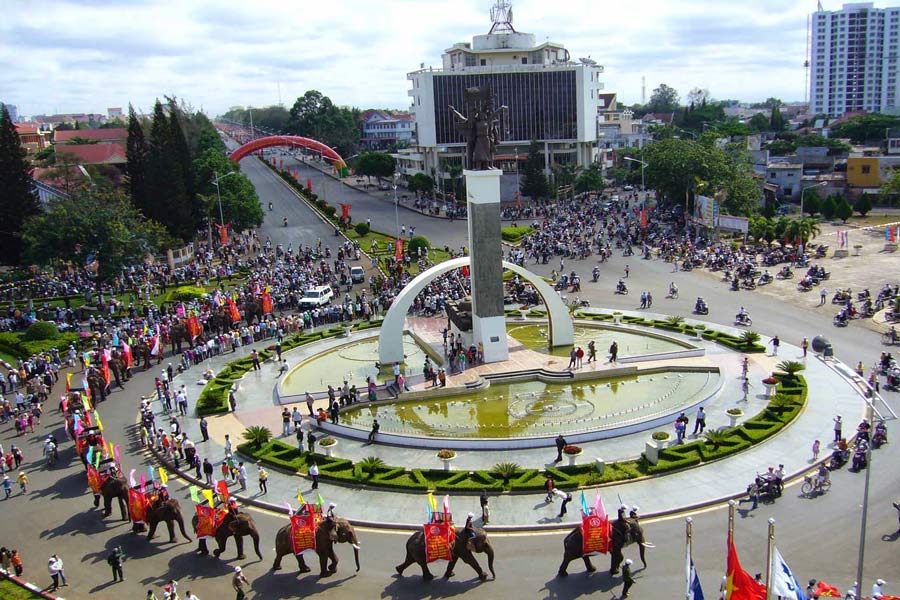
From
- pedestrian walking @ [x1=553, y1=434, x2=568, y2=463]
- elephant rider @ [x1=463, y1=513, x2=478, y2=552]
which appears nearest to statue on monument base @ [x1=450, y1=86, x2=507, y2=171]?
pedestrian walking @ [x1=553, y1=434, x2=568, y2=463]

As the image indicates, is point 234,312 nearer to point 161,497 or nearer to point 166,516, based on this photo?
point 161,497

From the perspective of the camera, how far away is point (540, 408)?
106 feet

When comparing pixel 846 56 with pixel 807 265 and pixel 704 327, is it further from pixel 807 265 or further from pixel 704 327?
pixel 704 327

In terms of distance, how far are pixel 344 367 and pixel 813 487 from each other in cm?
2317

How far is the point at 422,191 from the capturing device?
99125 millimetres

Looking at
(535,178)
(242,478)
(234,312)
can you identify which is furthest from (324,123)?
(242,478)

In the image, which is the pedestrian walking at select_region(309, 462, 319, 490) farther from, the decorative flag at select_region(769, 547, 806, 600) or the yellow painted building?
the yellow painted building

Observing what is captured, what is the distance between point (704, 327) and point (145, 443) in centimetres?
2906

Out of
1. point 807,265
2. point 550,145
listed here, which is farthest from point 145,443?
point 550,145

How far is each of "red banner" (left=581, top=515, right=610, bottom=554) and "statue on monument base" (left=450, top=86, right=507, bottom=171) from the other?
20771mm

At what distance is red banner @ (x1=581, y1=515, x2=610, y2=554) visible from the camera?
64.0ft

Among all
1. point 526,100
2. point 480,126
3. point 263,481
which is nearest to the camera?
point 263,481

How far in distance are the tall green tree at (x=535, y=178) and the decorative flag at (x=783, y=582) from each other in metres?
78.2

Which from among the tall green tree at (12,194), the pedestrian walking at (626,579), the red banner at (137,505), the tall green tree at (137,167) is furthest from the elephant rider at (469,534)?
the tall green tree at (137,167)
